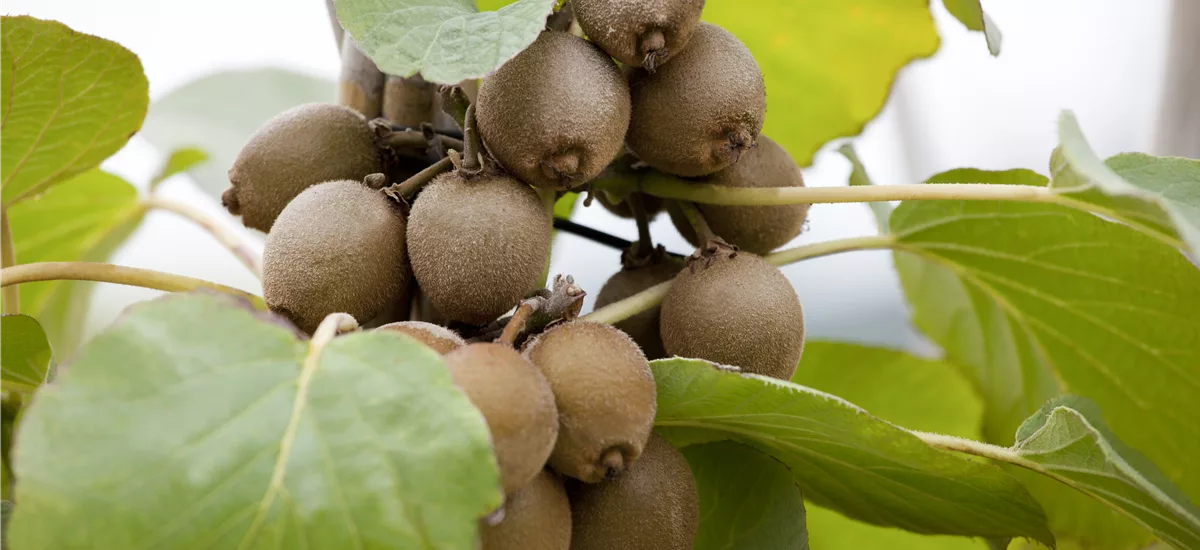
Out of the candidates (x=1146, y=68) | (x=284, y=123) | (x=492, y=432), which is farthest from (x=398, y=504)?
Result: (x=1146, y=68)

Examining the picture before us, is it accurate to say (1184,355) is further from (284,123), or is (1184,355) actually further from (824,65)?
(284,123)

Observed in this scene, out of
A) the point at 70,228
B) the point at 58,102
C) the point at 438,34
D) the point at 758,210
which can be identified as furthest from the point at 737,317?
the point at 70,228

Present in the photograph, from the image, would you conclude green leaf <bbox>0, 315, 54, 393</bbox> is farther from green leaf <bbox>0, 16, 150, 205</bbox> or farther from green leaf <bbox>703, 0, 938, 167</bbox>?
green leaf <bbox>703, 0, 938, 167</bbox>

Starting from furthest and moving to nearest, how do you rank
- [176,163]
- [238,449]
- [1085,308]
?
[176,163]
[1085,308]
[238,449]

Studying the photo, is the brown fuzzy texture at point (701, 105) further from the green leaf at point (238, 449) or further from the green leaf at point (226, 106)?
the green leaf at point (226, 106)

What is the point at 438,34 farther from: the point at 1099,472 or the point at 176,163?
the point at 176,163

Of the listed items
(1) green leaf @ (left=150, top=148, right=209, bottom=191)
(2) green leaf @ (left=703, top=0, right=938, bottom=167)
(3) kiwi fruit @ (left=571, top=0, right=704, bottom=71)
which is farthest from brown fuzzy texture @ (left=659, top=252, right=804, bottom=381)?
(1) green leaf @ (left=150, top=148, right=209, bottom=191)

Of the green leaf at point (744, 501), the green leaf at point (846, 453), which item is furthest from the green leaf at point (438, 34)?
the green leaf at point (744, 501)
